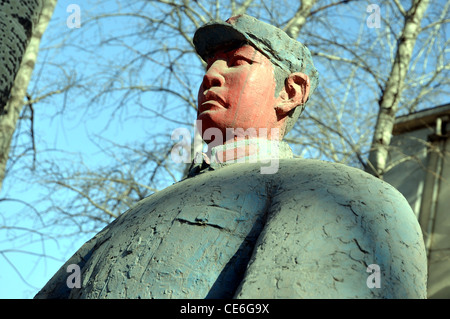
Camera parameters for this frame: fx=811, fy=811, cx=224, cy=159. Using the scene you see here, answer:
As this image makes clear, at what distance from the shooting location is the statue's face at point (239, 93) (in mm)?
3283

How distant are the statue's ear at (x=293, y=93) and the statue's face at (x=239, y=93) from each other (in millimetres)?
47

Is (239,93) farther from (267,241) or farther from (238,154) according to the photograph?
(267,241)

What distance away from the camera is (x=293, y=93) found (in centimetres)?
349

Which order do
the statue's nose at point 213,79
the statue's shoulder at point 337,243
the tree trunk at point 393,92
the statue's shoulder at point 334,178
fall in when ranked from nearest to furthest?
the statue's shoulder at point 337,243, the statue's shoulder at point 334,178, the statue's nose at point 213,79, the tree trunk at point 393,92

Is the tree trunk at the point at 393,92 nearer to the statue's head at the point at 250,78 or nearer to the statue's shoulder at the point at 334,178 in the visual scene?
the statue's head at the point at 250,78

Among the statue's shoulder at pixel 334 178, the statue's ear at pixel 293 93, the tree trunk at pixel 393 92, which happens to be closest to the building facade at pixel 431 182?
the tree trunk at pixel 393 92

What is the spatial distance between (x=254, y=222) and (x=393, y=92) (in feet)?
25.6

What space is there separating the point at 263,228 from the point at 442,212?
35.4ft

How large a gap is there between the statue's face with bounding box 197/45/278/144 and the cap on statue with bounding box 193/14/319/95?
42 millimetres

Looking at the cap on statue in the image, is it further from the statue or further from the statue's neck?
the statue's neck

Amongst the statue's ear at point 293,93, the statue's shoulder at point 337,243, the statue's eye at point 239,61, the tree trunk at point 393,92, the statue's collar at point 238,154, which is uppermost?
the tree trunk at point 393,92

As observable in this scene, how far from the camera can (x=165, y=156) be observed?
11.0 meters

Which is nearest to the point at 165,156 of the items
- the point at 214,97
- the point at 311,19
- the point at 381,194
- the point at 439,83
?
the point at 311,19
